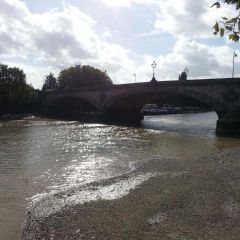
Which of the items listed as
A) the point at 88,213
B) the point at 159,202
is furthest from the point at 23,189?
the point at 159,202

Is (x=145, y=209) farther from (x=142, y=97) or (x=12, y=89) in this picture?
(x=12, y=89)

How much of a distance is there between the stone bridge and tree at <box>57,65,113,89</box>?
441 inches

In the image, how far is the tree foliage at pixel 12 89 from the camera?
253ft

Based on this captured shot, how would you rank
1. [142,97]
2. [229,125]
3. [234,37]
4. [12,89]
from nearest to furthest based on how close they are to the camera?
[234,37] < [229,125] < [142,97] < [12,89]

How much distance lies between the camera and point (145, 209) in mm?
10688

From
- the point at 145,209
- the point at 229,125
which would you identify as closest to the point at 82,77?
the point at 229,125

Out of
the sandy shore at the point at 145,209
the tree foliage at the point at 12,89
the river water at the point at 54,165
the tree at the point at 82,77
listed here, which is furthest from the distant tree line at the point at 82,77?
the sandy shore at the point at 145,209

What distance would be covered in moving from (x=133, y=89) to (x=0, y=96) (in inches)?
1342

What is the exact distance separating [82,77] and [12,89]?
33.9m

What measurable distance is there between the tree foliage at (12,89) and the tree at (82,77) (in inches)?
1098


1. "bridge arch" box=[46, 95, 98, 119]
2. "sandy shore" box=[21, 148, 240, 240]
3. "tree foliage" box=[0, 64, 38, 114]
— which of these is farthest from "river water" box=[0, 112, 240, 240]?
"bridge arch" box=[46, 95, 98, 119]

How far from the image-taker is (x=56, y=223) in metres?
9.73

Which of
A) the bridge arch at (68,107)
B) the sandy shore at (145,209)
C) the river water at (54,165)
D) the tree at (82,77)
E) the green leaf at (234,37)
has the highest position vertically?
the tree at (82,77)

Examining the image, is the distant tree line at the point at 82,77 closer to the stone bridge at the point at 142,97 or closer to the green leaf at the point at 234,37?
the stone bridge at the point at 142,97
